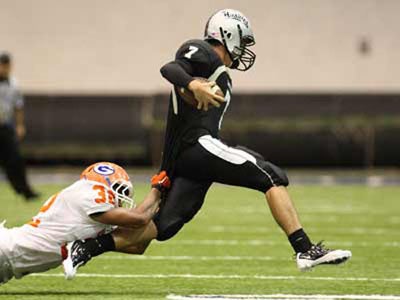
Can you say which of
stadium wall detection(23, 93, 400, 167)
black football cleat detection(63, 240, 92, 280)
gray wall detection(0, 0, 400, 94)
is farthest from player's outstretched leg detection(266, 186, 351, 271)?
gray wall detection(0, 0, 400, 94)

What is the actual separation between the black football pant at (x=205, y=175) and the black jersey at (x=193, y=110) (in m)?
0.05

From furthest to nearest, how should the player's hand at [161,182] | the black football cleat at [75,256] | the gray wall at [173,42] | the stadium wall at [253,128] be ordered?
the gray wall at [173,42] < the stadium wall at [253,128] < the player's hand at [161,182] < the black football cleat at [75,256]

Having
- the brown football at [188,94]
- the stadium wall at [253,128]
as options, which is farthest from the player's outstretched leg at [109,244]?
the stadium wall at [253,128]

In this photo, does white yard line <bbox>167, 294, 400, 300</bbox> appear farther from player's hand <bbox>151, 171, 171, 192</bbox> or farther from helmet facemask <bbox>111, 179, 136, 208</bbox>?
player's hand <bbox>151, 171, 171, 192</bbox>

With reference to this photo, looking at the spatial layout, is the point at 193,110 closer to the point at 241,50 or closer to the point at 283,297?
the point at 241,50

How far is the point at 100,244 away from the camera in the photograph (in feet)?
19.0

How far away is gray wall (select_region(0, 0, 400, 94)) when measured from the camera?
66.8 ft

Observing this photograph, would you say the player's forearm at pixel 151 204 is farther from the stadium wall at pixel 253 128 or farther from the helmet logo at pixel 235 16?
the stadium wall at pixel 253 128

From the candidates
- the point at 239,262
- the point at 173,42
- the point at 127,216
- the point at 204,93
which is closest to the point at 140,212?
the point at 127,216

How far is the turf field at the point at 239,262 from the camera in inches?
231

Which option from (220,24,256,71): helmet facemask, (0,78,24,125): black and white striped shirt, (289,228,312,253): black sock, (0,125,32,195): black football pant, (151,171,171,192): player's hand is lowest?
(0,125,32,195): black football pant

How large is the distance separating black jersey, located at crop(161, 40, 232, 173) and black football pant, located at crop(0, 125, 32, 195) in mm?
6524

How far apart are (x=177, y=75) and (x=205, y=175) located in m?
0.51

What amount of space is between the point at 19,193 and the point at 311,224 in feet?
11.9
